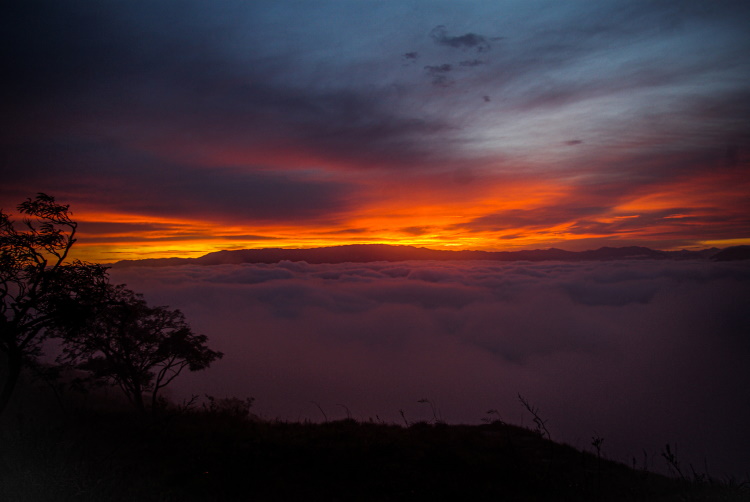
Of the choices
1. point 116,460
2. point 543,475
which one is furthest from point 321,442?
point 543,475

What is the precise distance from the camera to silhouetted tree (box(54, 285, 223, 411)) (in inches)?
883

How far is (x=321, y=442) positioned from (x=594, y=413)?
18299cm

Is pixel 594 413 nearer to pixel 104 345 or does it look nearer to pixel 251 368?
pixel 251 368

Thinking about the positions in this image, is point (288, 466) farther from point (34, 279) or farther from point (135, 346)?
point (135, 346)

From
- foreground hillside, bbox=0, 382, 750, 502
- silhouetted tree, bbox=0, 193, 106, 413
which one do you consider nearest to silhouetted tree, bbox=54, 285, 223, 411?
foreground hillside, bbox=0, 382, 750, 502

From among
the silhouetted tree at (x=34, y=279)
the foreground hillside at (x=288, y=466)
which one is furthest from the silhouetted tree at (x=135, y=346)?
the silhouetted tree at (x=34, y=279)

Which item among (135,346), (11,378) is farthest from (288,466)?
(135,346)

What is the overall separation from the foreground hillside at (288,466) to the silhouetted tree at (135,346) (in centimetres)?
576

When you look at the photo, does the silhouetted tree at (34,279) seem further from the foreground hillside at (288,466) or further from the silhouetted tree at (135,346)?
the silhouetted tree at (135,346)

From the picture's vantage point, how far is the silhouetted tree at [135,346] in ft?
73.6

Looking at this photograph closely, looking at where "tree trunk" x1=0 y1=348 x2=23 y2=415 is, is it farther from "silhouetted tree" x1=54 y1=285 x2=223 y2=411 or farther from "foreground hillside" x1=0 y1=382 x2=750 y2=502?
"silhouetted tree" x1=54 y1=285 x2=223 y2=411

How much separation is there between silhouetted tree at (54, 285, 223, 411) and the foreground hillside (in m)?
5.76

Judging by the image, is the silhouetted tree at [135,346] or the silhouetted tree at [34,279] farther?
the silhouetted tree at [135,346]

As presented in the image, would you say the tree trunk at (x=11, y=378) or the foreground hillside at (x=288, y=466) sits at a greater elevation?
the tree trunk at (x=11, y=378)
